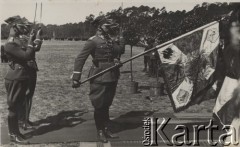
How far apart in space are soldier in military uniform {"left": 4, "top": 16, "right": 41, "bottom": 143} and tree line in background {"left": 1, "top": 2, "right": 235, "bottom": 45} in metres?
0.31

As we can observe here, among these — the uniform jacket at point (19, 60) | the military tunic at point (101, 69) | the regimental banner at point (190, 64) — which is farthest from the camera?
the regimental banner at point (190, 64)

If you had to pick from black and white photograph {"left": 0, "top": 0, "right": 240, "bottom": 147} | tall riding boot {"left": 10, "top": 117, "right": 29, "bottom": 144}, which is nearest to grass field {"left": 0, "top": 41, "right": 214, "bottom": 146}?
black and white photograph {"left": 0, "top": 0, "right": 240, "bottom": 147}

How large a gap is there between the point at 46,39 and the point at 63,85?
21.2 inches

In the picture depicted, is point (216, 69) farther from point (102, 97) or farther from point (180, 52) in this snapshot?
point (102, 97)

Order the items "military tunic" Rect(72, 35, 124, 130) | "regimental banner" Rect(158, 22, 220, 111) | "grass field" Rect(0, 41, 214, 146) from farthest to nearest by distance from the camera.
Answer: "regimental banner" Rect(158, 22, 220, 111)
"grass field" Rect(0, 41, 214, 146)
"military tunic" Rect(72, 35, 124, 130)

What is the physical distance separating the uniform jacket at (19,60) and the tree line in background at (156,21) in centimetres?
34

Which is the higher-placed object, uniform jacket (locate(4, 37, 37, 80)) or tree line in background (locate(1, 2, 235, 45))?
tree line in background (locate(1, 2, 235, 45))

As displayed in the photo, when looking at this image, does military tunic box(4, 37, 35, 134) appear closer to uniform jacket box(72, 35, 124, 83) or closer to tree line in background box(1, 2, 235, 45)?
tree line in background box(1, 2, 235, 45)

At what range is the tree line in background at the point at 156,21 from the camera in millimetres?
4578

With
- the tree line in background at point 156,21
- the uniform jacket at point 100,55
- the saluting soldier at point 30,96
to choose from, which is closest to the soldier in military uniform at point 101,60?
the uniform jacket at point 100,55

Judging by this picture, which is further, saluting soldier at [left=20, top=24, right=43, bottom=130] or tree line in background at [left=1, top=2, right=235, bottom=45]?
tree line in background at [left=1, top=2, right=235, bottom=45]

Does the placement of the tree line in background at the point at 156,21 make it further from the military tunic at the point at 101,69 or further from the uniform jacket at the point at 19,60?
the uniform jacket at the point at 19,60

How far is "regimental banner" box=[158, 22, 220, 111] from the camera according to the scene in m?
4.64

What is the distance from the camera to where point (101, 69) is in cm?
445
